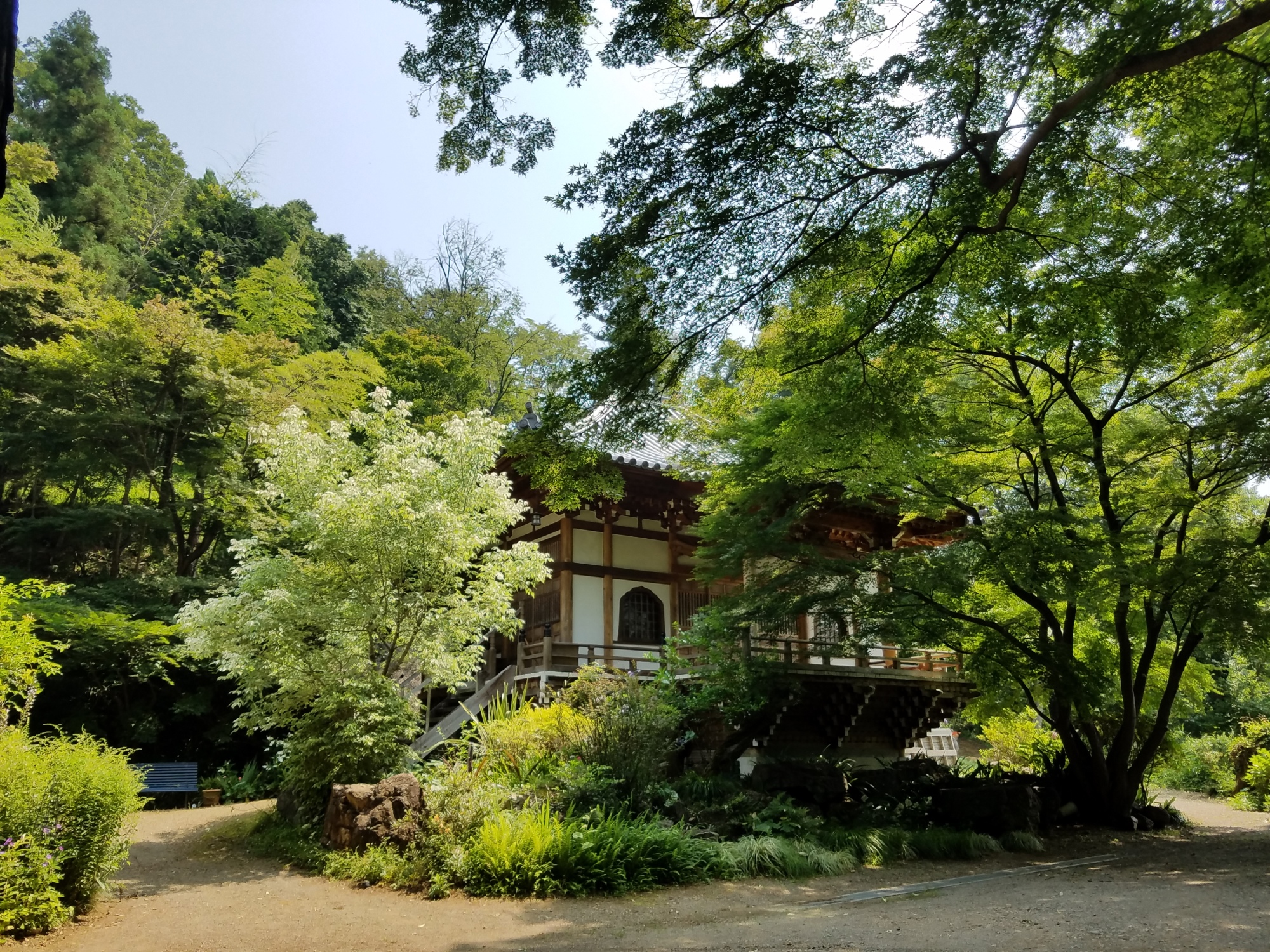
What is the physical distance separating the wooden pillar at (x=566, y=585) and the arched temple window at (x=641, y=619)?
46.8 inches

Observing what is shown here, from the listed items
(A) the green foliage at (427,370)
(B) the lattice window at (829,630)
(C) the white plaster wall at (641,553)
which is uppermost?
(A) the green foliage at (427,370)

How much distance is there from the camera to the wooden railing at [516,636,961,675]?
1205cm

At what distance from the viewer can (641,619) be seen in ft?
51.2

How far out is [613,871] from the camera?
7160 mm

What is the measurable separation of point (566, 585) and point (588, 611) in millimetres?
730

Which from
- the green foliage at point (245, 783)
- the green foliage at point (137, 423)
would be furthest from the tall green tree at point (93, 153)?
the green foliage at point (245, 783)

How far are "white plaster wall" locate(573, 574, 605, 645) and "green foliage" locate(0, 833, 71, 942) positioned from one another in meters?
9.51

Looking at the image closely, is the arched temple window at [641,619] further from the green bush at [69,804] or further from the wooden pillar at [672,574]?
the green bush at [69,804]

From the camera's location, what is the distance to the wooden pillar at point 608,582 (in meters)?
14.9

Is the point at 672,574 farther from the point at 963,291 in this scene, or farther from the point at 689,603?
the point at 963,291

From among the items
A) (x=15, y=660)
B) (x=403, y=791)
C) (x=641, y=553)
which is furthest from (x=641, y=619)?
(x=15, y=660)

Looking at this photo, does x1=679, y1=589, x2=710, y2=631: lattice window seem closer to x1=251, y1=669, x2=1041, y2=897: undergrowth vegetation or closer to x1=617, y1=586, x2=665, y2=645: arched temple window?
x1=617, y1=586, x2=665, y2=645: arched temple window

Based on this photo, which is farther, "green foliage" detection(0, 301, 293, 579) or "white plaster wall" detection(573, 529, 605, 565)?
"white plaster wall" detection(573, 529, 605, 565)

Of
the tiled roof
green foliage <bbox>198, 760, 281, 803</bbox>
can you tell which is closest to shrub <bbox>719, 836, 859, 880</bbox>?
the tiled roof
